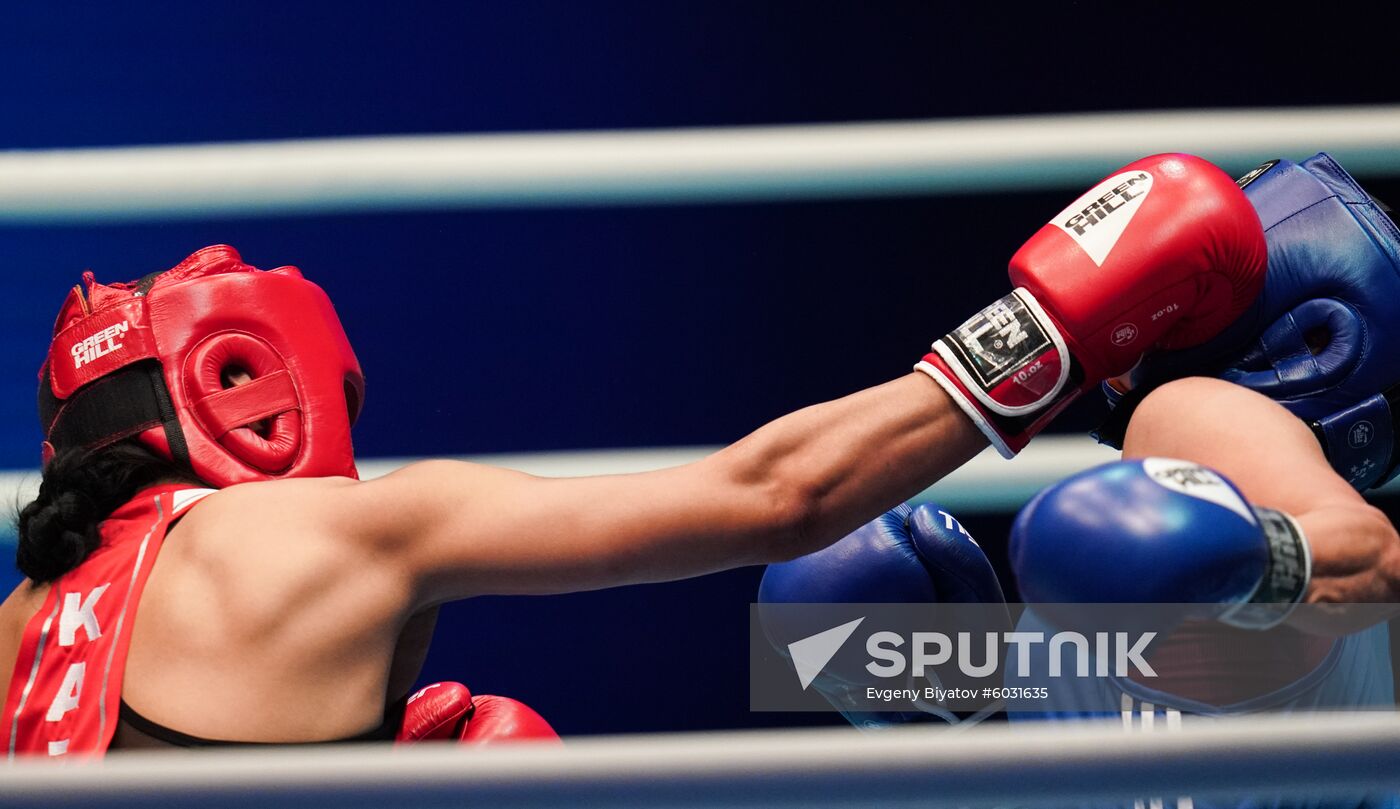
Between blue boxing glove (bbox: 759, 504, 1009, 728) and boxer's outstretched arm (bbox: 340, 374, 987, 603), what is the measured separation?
0.23 metres

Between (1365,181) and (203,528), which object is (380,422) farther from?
(1365,181)

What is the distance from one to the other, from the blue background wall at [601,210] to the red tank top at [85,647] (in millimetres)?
835

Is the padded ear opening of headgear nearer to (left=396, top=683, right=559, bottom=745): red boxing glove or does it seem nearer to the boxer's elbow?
(left=396, top=683, right=559, bottom=745): red boxing glove

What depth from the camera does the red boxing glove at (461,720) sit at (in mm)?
1358

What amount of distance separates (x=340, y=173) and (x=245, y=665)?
1.78 ft

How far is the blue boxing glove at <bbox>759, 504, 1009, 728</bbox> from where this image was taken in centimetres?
146

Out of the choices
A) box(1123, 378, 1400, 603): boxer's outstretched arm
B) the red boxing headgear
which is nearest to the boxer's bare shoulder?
the red boxing headgear

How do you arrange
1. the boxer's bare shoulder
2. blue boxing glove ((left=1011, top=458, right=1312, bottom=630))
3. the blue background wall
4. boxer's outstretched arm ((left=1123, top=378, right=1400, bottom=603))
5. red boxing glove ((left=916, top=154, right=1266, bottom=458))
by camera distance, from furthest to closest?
the blue background wall
the boxer's bare shoulder
red boxing glove ((left=916, top=154, right=1266, bottom=458))
boxer's outstretched arm ((left=1123, top=378, right=1400, bottom=603))
blue boxing glove ((left=1011, top=458, right=1312, bottom=630))

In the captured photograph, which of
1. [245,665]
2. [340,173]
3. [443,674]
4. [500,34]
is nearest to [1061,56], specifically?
[500,34]

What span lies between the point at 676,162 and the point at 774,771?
3.04 ft

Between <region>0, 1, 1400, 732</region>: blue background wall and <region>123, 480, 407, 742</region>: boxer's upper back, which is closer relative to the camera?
<region>123, 480, 407, 742</region>: boxer's upper back

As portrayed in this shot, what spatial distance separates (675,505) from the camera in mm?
1197

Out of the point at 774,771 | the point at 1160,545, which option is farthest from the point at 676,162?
the point at 774,771

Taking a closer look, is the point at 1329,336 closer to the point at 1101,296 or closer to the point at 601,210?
the point at 1101,296
